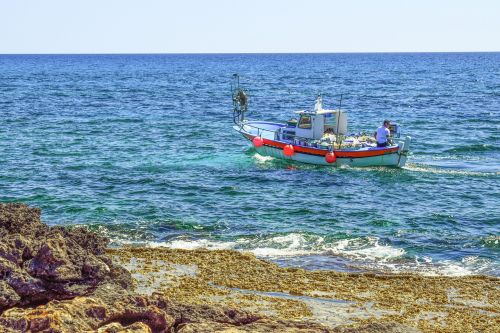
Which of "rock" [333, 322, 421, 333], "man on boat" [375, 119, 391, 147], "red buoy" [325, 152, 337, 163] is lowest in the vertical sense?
"red buoy" [325, 152, 337, 163]

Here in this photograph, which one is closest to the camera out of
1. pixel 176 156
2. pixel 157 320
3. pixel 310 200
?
pixel 157 320

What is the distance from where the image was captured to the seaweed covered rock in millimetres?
10570

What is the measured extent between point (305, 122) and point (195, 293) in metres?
20.2

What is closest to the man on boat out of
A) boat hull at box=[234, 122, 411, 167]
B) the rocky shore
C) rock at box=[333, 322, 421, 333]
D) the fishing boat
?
the fishing boat

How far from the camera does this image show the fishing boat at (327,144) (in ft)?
109

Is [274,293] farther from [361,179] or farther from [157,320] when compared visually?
[361,179]

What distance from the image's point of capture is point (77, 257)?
1138 cm

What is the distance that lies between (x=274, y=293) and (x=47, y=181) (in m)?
16.7

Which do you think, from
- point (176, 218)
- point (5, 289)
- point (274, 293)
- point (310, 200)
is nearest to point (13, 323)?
point (5, 289)

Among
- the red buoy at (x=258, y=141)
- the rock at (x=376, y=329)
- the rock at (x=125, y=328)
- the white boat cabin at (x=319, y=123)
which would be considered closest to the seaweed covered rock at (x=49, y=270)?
the rock at (x=125, y=328)

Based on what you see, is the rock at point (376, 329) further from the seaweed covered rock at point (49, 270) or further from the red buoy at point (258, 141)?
the red buoy at point (258, 141)

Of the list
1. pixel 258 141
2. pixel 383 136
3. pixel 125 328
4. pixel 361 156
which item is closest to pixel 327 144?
pixel 361 156

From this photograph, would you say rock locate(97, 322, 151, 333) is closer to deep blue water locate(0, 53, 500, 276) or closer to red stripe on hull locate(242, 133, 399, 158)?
deep blue water locate(0, 53, 500, 276)

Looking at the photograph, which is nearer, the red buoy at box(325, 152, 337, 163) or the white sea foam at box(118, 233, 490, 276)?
the white sea foam at box(118, 233, 490, 276)
